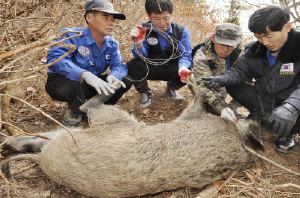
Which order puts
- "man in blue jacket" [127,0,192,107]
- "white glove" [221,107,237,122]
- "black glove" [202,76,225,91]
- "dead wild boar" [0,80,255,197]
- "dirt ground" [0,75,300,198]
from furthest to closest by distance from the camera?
"man in blue jacket" [127,0,192,107], "black glove" [202,76,225,91], "white glove" [221,107,237,122], "dirt ground" [0,75,300,198], "dead wild boar" [0,80,255,197]

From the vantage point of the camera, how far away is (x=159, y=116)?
416 cm

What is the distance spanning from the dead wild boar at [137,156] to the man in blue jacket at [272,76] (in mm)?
612

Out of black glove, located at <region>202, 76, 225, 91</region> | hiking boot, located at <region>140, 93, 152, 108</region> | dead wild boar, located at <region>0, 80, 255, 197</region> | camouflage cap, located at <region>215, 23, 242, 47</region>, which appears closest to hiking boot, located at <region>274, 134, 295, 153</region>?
dead wild boar, located at <region>0, 80, 255, 197</region>

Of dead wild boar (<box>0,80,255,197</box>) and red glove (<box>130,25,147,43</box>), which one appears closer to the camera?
dead wild boar (<box>0,80,255,197</box>)

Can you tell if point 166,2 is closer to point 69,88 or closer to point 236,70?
point 236,70

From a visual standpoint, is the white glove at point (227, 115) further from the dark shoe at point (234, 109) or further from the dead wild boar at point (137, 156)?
the dark shoe at point (234, 109)

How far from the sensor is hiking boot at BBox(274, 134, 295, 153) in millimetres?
3141

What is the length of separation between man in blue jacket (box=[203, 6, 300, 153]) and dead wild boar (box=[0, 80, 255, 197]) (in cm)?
61

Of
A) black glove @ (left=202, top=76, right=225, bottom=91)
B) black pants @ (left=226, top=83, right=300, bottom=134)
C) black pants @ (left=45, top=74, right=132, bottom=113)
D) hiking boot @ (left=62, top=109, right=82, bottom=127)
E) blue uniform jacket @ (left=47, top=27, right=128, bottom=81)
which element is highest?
blue uniform jacket @ (left=47, top=27, right=128, bottom=81)

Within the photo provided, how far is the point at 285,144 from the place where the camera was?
3.17m

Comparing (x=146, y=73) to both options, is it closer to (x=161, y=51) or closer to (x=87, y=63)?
(x=161, y=51)

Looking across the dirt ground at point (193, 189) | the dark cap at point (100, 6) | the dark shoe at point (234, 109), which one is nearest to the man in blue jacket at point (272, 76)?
the dirt ground at point (193, 189)

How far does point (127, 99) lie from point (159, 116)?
2.90 feet

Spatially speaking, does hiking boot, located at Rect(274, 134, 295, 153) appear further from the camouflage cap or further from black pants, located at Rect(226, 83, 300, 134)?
the camouflage cap
